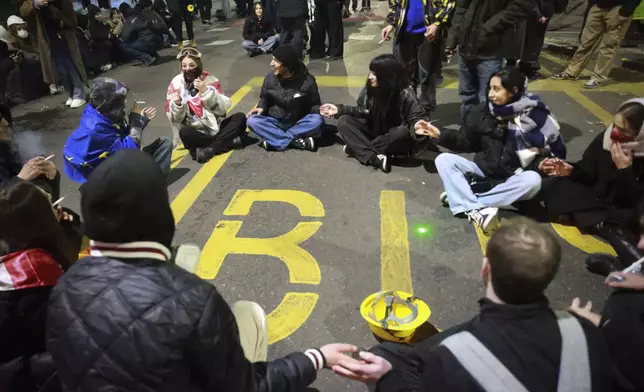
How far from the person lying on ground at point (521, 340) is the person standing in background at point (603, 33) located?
675cm

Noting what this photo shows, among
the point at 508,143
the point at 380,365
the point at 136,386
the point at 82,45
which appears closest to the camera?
the point at 136,386

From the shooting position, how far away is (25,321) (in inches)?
82.7

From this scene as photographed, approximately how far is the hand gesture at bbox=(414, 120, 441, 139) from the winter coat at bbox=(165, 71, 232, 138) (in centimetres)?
234

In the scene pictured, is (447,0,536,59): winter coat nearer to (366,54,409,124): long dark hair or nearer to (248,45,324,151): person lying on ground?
(366,54,409,124): long dark hair

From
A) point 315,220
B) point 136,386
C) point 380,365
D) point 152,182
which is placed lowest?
point 315,220

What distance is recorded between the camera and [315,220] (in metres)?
4.40

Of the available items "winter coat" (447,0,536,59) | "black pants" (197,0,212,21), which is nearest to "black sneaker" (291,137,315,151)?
"winter coat" (447,0,536,59)

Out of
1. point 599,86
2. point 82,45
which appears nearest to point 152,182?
point 599,86

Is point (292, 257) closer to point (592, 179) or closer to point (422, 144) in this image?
point (422, 144)

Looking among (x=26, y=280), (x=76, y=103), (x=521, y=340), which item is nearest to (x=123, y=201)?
(x=26, y=280)

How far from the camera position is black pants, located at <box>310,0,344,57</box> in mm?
9781

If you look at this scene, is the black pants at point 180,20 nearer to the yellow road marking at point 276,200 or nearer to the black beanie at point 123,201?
the yellow road marking at point 276,200

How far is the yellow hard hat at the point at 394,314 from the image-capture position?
2.89m

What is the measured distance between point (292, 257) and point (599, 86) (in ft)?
20.3
